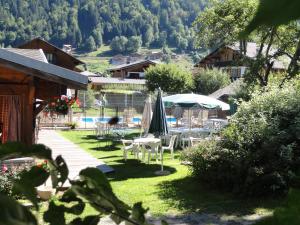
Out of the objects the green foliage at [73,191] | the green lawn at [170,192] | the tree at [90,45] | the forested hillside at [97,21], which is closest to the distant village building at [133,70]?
the green lawn at [170,192]

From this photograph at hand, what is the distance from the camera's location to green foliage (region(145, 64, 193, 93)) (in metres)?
42.0

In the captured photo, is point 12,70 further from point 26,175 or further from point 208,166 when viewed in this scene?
point 26,175

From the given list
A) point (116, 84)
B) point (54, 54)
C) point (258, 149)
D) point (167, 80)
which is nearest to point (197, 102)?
point (258, 149)

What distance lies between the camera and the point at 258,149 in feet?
29.3

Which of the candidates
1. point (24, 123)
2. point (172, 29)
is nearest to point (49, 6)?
point (172, 29)

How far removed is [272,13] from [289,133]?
29.9 feet

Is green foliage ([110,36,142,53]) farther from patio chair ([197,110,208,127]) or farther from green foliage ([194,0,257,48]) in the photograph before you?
green foliage ([194,0,257,48])

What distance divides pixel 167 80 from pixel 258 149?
109 ft

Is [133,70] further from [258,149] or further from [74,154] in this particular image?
[258,149]

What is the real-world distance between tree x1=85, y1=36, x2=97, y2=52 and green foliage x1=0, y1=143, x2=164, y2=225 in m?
157

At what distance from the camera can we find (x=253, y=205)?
8.34m

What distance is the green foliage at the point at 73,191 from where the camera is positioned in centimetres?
47

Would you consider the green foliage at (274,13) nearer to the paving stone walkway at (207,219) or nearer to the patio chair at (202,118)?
the paving stone walkway at (207,219)

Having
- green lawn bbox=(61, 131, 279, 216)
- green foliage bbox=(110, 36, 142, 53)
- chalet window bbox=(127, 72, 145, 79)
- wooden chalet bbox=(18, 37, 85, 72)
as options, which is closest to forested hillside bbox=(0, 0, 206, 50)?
green foliage bbox=(110, 36, 142, 53)
